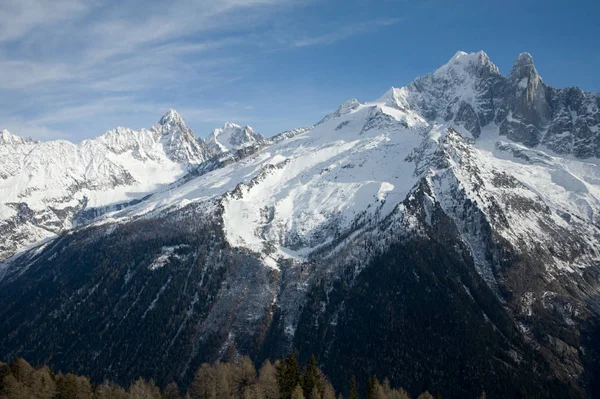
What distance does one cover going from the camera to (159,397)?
404 ft

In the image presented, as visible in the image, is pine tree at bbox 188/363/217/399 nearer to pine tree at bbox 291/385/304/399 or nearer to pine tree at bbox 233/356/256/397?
pine tree at bbox 233/356/256/397

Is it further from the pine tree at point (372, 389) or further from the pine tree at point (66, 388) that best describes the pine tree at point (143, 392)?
the pine tree at point (372, 389)

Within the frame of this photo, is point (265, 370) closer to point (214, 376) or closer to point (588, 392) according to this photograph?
point (214, 376)

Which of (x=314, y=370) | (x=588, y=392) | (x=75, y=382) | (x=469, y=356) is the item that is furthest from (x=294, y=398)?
(x=588, y=392)

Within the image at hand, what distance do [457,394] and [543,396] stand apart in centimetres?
2991

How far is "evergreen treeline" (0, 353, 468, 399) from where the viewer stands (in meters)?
104

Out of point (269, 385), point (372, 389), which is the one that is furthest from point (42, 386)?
point (372, 389)

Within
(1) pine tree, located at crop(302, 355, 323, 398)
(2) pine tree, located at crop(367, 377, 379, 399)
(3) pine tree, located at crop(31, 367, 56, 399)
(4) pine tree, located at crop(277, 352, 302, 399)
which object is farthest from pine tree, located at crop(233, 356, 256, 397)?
(3) pine tree, located at crop(31, 367, 56, 399)

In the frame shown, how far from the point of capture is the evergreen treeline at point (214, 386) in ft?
343

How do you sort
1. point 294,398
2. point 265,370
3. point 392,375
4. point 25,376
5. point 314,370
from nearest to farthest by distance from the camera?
1. point 294,398
2. point 25,376
3. point 314,370
4. point 265,370
5. point 392,375

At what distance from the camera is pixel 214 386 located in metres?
122

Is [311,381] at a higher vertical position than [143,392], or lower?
higher

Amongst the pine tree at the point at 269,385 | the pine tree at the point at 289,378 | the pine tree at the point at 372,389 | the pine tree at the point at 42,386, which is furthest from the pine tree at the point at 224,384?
the pine tree at the point at 42,386

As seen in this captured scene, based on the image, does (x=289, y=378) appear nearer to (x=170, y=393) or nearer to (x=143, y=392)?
(x=143, y=392)
